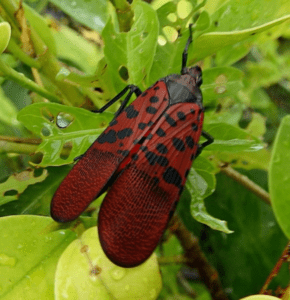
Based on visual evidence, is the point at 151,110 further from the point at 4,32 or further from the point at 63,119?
the point at 4,32

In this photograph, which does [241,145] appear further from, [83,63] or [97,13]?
[83,63]

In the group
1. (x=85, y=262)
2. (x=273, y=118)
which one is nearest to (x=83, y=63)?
(x=85, y=262)

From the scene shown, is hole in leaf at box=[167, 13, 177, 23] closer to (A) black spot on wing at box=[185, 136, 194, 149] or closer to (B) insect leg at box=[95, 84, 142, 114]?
(B) insect leg at box=[95, 84, 142, 114]

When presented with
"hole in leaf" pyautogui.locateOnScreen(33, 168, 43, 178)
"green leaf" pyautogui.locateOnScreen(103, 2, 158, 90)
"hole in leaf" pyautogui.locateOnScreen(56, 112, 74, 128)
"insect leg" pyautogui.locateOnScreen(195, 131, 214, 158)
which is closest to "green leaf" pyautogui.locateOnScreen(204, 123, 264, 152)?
"insect leg" pyautogui.locateOnScreen(195, 131, 214, 158)

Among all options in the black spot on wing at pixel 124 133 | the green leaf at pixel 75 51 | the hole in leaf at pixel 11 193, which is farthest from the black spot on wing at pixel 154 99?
the green leaf at pixel 75 51

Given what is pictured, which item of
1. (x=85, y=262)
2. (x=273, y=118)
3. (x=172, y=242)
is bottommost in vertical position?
(x=172, y=242)

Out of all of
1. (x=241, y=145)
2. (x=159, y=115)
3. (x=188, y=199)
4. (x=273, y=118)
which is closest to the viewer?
(x=241, y=145)
